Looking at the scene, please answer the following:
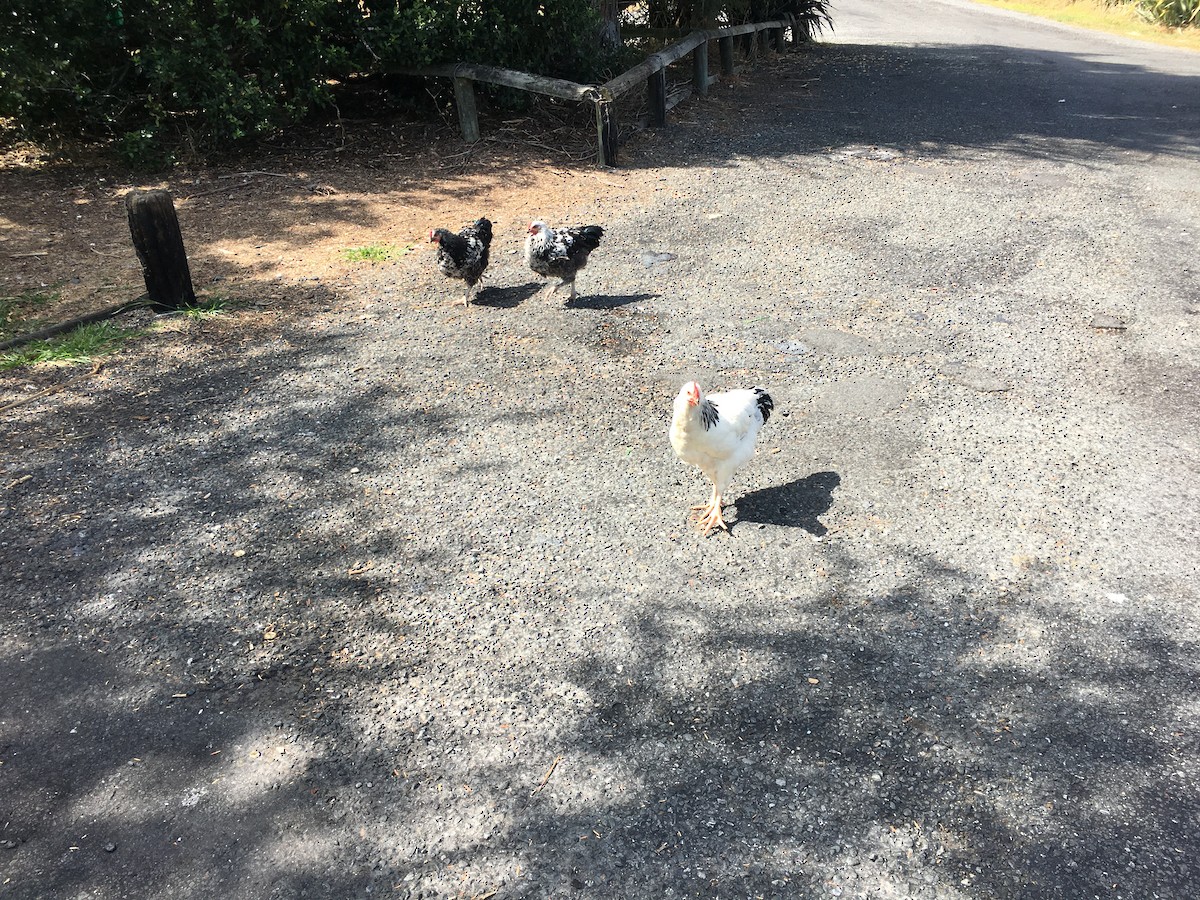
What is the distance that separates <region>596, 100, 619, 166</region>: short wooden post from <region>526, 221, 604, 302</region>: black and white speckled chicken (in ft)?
12.2

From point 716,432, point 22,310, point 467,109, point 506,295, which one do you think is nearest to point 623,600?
point 716,432

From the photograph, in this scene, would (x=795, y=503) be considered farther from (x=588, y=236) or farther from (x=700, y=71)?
(x=700, y=71)

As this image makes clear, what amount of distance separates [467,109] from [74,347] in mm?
6129

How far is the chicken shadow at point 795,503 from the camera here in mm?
4492

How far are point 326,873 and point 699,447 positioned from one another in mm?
2396

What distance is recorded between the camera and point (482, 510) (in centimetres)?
460

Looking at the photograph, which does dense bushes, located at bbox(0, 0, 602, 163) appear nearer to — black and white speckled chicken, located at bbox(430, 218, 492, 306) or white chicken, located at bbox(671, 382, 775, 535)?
black and white speckled chicken, located at bbox(430, 218, 492, 306)

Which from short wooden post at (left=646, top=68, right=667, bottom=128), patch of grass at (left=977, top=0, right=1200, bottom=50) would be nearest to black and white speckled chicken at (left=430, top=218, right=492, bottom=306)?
short wooden post at (left=646, top=68, right=667, bottom=128)

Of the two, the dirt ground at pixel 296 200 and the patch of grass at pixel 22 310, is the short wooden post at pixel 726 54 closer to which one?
the dirt ground at pixel 296 200

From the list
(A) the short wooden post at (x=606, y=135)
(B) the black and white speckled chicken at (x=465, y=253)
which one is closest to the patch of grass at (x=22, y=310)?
(B) the black and white speckled chicken at (x=465, y=253)

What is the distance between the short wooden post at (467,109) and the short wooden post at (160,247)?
496 cm

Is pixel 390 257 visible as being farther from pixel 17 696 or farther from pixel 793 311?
pixel 17 696

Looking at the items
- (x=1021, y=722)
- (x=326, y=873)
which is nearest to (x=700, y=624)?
(x=1021, y=722)

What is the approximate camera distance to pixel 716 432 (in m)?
4.21
